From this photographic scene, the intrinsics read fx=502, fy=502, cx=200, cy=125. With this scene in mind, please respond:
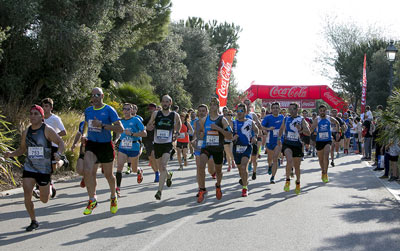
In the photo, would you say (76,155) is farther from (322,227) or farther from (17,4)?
(322,227)

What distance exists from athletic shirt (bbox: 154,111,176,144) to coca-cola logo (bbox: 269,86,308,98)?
1423 inches

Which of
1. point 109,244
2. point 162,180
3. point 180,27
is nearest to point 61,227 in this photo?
point 109,244

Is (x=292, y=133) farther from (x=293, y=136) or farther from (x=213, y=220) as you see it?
(x=213, y=220)

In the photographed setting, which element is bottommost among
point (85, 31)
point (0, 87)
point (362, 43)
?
point (0, 87)

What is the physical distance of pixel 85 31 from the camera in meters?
16.5

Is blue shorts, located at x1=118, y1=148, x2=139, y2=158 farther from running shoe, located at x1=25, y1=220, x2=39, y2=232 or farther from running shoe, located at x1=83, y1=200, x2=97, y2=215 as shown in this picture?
running shoe, located at x1=25, y1=220, x2=39, y2=232

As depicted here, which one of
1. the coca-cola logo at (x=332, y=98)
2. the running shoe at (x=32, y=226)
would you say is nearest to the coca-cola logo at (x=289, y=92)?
the coca-cola logo at (x=332, y=98)

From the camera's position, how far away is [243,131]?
1034 cm

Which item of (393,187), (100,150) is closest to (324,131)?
(393,187)

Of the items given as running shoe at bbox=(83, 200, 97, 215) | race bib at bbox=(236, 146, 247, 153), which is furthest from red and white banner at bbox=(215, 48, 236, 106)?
running shoe at bbox=(83, 200, 97, 215)

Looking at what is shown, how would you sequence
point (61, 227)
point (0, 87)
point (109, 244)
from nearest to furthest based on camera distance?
point (109, 244) → point (61, 227) → point (0, 87)

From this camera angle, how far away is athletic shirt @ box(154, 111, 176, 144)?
9633mm

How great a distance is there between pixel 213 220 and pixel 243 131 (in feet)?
10.2

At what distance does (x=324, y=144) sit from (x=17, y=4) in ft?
31.3
